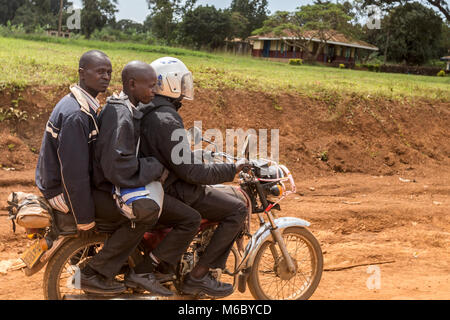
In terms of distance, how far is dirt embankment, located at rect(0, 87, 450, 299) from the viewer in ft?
19.4

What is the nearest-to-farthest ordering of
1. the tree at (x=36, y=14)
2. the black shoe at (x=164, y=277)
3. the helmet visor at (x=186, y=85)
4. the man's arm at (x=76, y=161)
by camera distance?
the man's arm at (x=76, y=161) → the helmet visor at (x=186, y=85) → the black shoe at (x=164, y=277) → the tree at (x=36, y=14)

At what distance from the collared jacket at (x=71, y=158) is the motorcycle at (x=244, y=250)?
0.87 feet

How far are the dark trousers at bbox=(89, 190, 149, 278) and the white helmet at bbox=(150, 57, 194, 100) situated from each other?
3.18 ft

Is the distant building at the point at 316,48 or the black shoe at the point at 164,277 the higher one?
the distant building at the point at 316,48

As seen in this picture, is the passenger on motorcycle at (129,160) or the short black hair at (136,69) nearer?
the passenger on motorcycle at (129,160)

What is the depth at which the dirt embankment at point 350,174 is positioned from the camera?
19.4 ft

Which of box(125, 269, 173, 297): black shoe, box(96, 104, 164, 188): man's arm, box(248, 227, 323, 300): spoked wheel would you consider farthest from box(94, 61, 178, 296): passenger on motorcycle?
box(248, 227, 323, 300): spoked wheel

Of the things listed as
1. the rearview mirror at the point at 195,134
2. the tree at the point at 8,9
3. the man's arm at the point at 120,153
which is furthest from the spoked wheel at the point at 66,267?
the tree at the point at 8,9

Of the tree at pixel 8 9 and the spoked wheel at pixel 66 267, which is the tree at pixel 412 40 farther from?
the spoked wheel at pixel 66 267

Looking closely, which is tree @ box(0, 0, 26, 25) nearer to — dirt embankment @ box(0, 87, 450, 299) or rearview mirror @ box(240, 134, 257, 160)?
dirt embankment @ box(0, 87, 450, 299)

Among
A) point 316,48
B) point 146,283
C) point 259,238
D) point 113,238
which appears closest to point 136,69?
point 113,238

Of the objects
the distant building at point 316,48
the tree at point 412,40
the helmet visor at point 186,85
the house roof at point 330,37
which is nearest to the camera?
the helmet visor at point 186,85

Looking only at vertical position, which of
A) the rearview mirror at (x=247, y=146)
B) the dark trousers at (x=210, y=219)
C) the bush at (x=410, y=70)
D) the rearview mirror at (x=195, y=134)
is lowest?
the dark trousers at (x=210, y=219)

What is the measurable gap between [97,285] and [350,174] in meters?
7.55
